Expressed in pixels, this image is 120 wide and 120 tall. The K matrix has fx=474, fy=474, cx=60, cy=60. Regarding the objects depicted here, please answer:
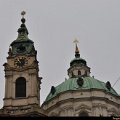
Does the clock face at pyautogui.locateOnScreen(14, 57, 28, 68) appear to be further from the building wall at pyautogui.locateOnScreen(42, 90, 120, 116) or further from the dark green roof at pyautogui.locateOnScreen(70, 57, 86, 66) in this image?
the dark green roof at pyautogui.locateOnScreen(70, 57, 86, 66)

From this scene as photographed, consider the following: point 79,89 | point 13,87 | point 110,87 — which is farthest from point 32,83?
point 110,87

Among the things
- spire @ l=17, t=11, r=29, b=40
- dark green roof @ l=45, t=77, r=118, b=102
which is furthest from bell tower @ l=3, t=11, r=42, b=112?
dark green roof @ l=45, t=77, r=118, b=102

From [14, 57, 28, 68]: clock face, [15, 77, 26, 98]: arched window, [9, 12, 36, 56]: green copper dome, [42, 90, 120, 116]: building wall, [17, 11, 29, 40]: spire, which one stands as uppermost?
[17, 11, 29, 40]: spire

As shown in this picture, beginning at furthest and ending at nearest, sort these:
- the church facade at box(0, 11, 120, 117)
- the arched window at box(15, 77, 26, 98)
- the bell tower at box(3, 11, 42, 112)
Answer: the arched window at box(15, 77, 26, 98)
the church facade at box(0, 11, 120, 117)
the bell tower at box(3, 11, 42, 112)

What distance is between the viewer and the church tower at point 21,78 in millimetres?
60688

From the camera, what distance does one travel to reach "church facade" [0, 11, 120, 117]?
61.8 meters

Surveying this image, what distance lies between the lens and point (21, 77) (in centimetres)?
6372

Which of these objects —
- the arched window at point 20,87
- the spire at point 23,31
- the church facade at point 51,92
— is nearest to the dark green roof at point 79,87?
the church facade at point 51,92

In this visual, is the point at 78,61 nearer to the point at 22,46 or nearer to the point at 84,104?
the point at 22,46

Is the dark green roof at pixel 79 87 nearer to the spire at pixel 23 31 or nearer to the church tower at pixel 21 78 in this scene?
the church tower at pixel 21 78

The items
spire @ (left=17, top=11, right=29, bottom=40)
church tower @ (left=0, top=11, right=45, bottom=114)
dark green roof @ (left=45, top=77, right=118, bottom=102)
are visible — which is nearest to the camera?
church tower @ (left=0, top=11, right=45, bottom=114)

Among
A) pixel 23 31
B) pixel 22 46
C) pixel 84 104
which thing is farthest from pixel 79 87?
pixel 23 31

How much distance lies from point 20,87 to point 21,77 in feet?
4.50

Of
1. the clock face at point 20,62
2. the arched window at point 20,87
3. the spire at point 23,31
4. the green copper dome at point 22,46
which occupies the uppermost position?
the spire at point 23,31
